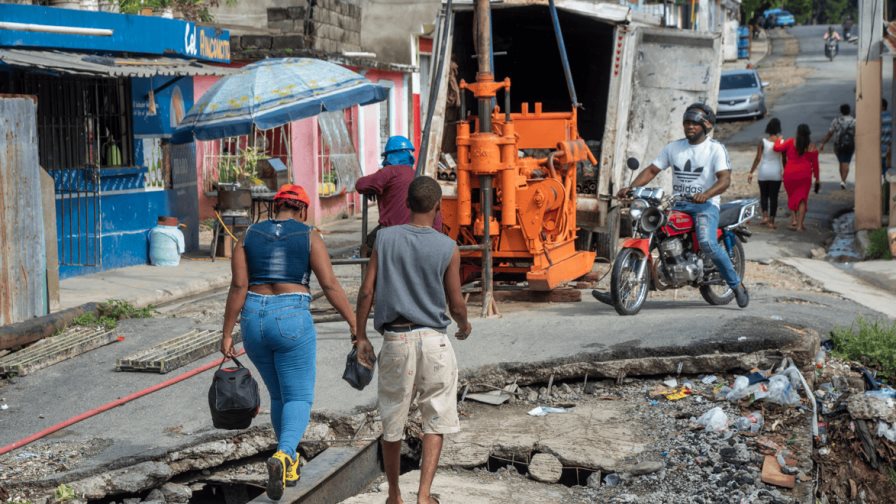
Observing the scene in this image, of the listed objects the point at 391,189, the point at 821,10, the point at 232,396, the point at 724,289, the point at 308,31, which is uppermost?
the point at 821,10

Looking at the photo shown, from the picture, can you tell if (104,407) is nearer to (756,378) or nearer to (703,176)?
(756,378)

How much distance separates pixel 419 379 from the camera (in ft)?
17.3

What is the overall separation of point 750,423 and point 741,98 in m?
26.1

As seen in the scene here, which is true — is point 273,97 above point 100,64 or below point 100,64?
below

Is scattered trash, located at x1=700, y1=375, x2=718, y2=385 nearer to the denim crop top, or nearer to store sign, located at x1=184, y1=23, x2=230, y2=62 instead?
the denim crop top

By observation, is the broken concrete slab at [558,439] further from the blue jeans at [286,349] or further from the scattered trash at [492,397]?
the blue jeans at [286,349]

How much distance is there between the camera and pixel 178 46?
1379 centimetres

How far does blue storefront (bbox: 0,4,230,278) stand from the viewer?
11.8 meters

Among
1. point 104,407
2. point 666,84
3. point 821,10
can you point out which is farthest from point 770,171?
point 821,10

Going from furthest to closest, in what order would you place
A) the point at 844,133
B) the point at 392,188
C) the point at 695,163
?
the point at 844,133, the point at 695,163, the point at 392,188

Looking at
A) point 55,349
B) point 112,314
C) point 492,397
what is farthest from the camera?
point 112,314

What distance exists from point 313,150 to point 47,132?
6734 millimetres

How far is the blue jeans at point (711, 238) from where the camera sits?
9188 mm

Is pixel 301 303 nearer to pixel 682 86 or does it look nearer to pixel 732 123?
pixel 682 86
